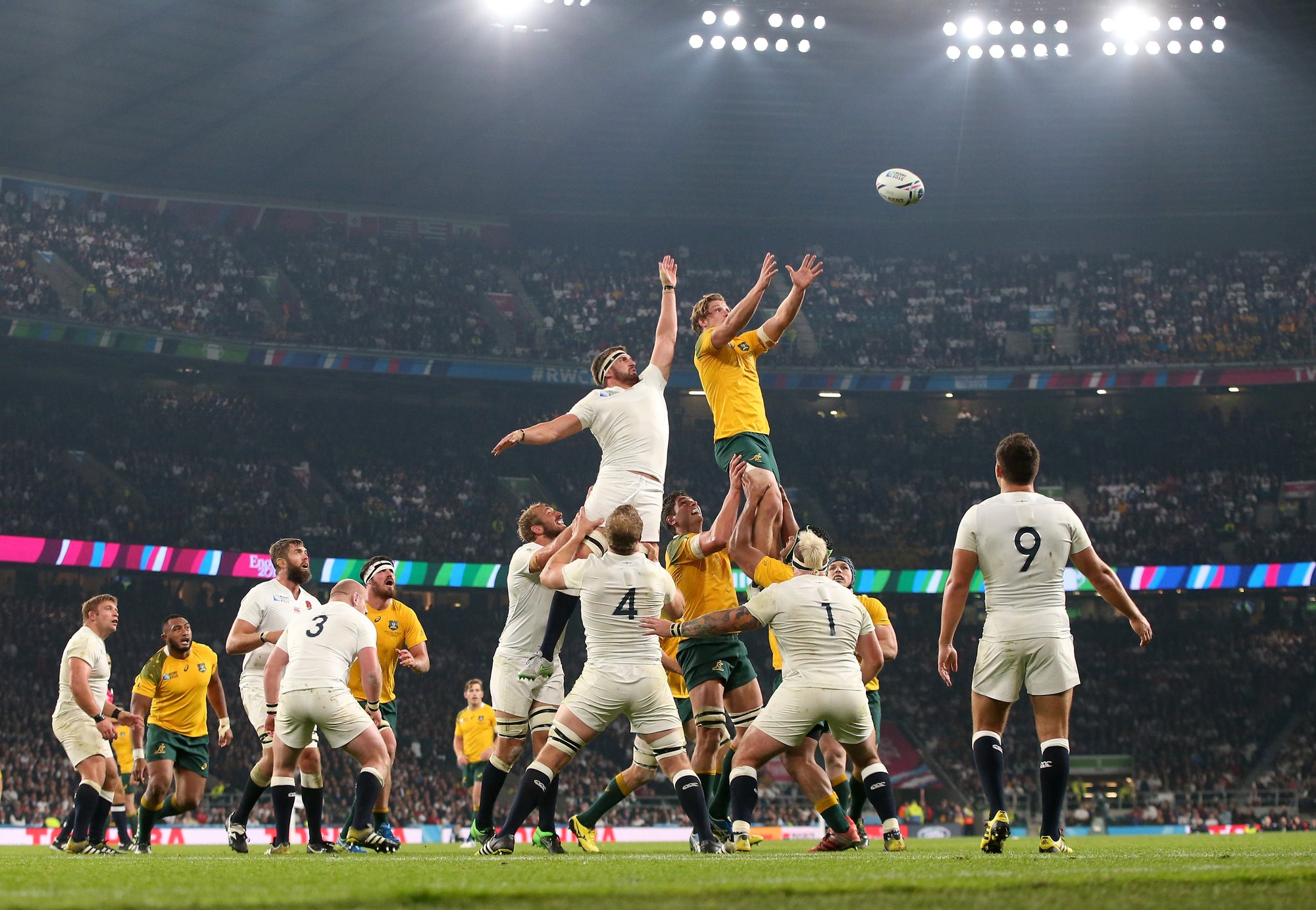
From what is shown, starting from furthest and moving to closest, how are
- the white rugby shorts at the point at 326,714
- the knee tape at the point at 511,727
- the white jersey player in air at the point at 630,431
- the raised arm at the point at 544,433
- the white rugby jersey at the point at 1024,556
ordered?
the knee tape at the point at 511,727 < the white jersey player in air at the point at 630,431 < the white rugby shorts at the point at 326,714 < the raised arm at the point at 544,433 < the white rugby jersey at the point at 1024,556

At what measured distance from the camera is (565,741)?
8.51 meters

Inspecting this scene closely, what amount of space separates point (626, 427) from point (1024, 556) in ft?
11.2

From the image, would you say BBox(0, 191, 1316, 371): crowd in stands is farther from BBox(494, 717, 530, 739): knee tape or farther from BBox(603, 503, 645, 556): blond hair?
BBox(603, 503, 645, 556): blond hair

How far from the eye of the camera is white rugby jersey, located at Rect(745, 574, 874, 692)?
8961mm

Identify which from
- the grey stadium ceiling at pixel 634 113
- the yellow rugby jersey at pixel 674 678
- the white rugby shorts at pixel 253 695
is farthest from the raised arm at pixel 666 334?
the grey stadium ceiling at pixel 634 113

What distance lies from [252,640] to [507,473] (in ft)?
98.8

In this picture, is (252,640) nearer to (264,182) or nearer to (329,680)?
(329,680)

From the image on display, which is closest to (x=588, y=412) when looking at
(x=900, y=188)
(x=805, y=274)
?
(x=805, y=274)

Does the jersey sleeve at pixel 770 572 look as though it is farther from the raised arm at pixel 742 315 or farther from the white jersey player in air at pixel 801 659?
the raised arm at pixel 742 315

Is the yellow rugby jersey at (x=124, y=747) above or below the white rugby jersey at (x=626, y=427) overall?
below

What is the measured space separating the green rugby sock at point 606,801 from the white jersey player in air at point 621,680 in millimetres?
692

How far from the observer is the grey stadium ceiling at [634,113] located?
34250mm

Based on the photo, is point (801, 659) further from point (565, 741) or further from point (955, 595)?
point (565, 741)

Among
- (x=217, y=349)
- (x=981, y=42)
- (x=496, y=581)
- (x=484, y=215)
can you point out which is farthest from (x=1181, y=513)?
(x=217, y=349)
